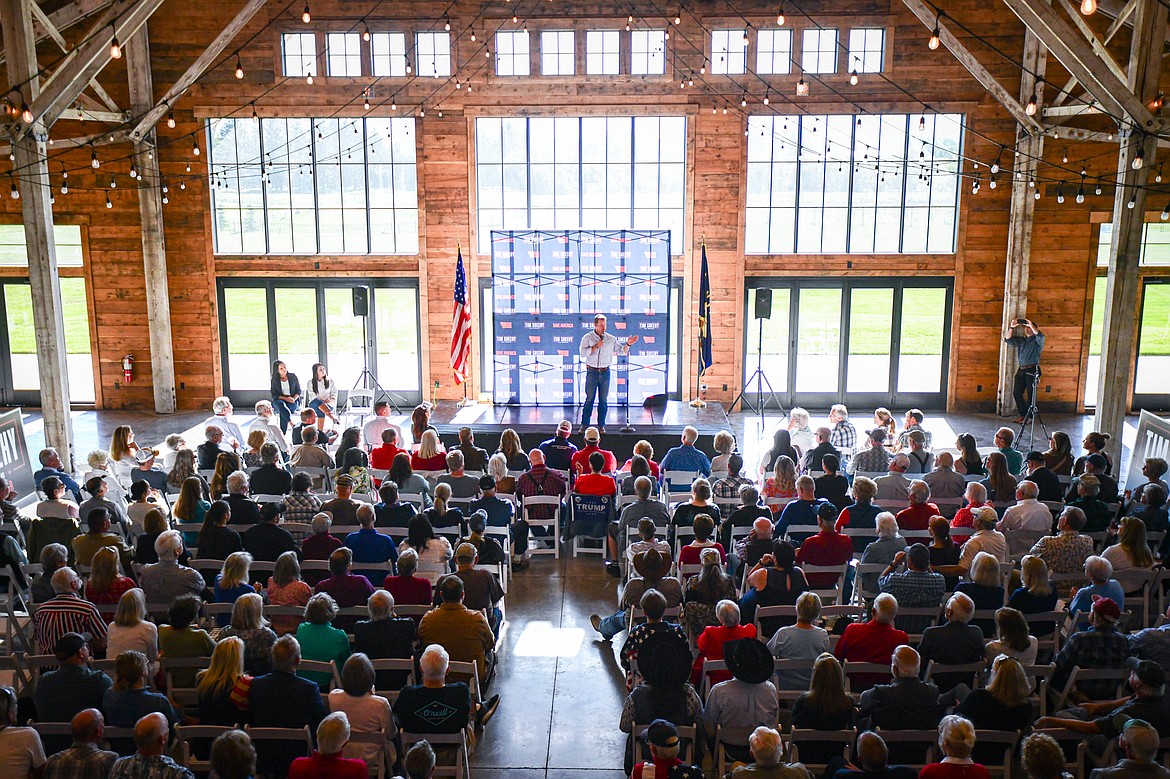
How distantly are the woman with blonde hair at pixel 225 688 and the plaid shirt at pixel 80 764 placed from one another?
2.24 feet

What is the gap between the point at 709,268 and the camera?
669 inches

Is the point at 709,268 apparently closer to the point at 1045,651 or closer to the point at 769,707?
the point at 1045,651

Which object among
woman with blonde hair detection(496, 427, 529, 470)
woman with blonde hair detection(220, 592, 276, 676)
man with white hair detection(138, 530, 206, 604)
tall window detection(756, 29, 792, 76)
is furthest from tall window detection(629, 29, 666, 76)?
woman with blonde hair detection(220, 592, 276, 676)

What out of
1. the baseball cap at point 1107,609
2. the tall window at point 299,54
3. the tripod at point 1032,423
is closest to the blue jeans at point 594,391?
the tripod at point 1032,423

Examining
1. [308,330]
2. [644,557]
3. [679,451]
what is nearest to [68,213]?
[308,330]

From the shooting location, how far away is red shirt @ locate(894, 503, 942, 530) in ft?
28.1

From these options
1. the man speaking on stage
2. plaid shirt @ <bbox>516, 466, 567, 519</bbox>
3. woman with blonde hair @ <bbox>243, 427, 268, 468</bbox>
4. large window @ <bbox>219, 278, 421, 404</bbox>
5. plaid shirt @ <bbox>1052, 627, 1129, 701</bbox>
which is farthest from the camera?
large window @ <bbox>219, 278, 421, 404</bbox>

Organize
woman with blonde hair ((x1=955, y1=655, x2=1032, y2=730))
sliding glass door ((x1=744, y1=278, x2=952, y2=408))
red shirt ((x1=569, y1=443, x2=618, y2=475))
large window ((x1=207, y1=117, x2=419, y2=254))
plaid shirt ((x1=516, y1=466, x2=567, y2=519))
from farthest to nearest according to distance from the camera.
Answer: sliding glass door ((x1=744, y1=278, x2=952, y2=408)) → large window ((x1=207, y1=117, x2=419, y2=254)) → red shirt ((x1=569, y1=443, x2=618, y2=475)) → plaid shirt ((x1=516, y1=466, x2=567, y2=519)) → woman with blonde hair ((x1=955, y1=655, x2=1032, y2=730))

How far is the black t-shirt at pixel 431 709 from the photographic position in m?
5.61

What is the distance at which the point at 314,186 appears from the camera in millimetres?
17328

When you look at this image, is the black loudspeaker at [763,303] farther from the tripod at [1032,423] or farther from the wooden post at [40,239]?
the wooden post at [40,239]

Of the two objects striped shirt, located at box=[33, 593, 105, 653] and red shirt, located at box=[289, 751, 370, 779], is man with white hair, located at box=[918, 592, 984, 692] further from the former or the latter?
striped shirt, located at box=[33, 593, 105, 653]

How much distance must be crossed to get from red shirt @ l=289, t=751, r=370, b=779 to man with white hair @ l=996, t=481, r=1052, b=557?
592cm

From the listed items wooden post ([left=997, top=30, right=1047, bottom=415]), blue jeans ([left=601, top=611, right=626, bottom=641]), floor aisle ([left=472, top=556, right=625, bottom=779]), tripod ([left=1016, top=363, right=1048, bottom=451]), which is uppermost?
wooden post ([left=997, top=30, right=1047, bottom=415])
